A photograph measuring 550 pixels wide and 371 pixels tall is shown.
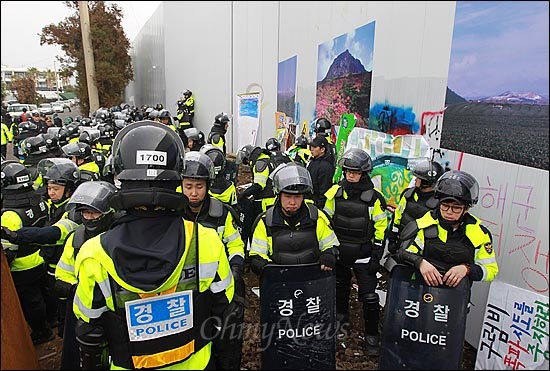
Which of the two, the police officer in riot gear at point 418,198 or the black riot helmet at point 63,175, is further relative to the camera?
the police officer in riot gear at point 418,198

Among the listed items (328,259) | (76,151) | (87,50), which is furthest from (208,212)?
(87,50)

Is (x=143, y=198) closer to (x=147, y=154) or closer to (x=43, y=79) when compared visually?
(x=147, y=154)

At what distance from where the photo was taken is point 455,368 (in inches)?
88.2

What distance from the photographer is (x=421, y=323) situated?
261 cm

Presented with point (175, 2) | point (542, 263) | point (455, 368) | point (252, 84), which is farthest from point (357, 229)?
point (252, 84)

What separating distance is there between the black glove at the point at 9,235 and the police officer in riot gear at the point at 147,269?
1882 mm

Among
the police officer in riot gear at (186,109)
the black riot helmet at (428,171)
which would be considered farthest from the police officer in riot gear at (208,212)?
the police officer in riot gear at (186,109)

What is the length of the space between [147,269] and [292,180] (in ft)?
6.18

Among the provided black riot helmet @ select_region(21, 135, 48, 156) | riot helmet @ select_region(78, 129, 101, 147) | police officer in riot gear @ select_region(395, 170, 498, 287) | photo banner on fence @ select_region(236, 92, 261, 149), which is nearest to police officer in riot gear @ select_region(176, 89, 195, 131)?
photo banner on fence @ select_region(236, 92, 261, 149)

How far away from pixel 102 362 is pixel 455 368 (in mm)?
1893

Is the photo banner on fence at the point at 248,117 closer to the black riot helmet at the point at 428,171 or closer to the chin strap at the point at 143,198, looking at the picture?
the black riot helmet at the point at 428,171

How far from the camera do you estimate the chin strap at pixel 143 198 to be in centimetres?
155

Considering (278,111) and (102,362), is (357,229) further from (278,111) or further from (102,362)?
(278,111)

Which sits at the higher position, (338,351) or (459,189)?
(459,189)
